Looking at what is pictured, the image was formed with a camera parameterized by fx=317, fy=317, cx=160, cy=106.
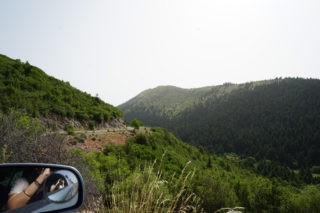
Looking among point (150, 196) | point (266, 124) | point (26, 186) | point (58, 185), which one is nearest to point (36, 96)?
point (150, 196)

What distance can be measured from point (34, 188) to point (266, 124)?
528 feet

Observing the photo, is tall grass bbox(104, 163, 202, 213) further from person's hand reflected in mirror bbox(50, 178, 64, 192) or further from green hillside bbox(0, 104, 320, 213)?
person's hand reflected in mirror bbox(50, 178, 64, 192)

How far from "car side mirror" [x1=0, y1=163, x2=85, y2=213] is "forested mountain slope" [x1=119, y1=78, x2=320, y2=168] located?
132m

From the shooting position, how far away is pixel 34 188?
162cm

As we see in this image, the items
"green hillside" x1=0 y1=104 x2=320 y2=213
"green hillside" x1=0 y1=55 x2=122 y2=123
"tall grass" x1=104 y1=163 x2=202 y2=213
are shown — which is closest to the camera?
"tall grass" x1=104 y1=163 x2=202 y2=213

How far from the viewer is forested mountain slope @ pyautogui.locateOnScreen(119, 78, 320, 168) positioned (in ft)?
425

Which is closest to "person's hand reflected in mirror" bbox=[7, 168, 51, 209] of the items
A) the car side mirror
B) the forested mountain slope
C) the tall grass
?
the car side mirror

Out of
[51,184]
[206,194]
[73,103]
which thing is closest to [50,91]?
[73,103]

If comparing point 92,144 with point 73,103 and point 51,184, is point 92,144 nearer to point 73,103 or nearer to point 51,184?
point 73,103

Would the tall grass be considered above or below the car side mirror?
below

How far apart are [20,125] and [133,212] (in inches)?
249

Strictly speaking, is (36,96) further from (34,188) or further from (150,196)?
(34,188)

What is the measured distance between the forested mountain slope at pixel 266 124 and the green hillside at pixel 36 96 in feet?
348

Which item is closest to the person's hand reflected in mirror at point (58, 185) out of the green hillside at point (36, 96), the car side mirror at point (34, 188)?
the car side mirror at point (34, 188)
